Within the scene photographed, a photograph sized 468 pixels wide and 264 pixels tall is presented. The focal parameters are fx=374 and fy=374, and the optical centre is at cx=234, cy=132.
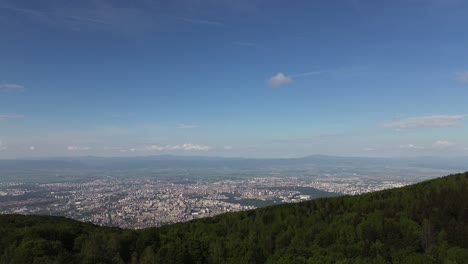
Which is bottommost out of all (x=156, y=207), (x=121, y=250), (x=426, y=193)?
(x=156, y=207)

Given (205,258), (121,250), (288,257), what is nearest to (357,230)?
(288,257)

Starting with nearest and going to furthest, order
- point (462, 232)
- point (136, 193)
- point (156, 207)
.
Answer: point (462, 232) → point (156, 207) → point (136, 193)

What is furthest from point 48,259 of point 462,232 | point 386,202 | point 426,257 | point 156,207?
point 156,207

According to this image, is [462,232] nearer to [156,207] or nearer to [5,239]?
[5,239]

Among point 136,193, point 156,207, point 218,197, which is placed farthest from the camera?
point 136,193

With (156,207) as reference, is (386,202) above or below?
above

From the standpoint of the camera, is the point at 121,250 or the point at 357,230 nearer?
the point at 121,250

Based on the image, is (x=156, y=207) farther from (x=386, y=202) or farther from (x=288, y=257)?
(x=288, y=257)
